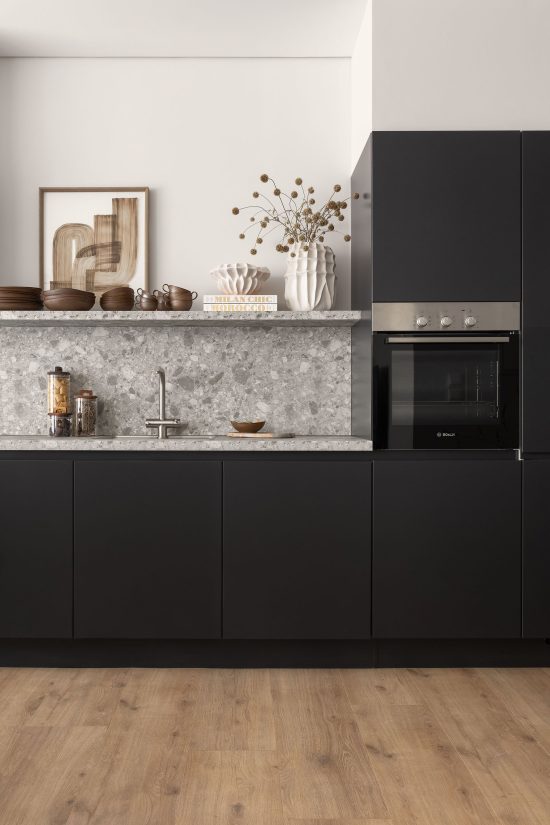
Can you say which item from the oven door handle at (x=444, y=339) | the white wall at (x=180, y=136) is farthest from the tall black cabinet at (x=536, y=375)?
the white wall at (x=180, y=136)

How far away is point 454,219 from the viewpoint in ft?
Result: 9.23

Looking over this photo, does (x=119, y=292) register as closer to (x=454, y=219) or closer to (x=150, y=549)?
(x=150, y=549)

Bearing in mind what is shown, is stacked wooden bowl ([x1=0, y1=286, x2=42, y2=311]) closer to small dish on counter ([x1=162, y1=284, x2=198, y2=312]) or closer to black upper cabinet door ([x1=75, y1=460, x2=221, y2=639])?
small dish on counter ([x1=162, y1=284, x2=198, y2=312])

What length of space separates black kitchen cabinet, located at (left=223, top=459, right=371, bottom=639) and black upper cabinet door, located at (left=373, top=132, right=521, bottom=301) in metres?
0.79

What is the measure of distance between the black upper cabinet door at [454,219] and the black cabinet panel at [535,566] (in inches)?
30.7

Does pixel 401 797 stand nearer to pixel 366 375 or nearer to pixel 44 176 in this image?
pixel 366 375

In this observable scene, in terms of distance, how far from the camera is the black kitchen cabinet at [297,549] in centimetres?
281

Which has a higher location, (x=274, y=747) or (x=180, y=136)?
(x=180, y=136)

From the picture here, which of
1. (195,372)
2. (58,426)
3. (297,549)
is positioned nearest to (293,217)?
(195,372)

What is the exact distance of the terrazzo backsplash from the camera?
135 inches

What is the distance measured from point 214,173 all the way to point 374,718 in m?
2.50

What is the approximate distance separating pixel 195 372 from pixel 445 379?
1208 millimetres

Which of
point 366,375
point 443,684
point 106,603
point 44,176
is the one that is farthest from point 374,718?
point 44,176

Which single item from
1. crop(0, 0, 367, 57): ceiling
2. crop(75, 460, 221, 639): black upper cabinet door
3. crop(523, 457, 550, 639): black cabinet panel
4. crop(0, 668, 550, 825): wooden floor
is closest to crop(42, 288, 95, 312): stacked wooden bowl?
crop(75, 460, 221, 639): black upper cabinet door
